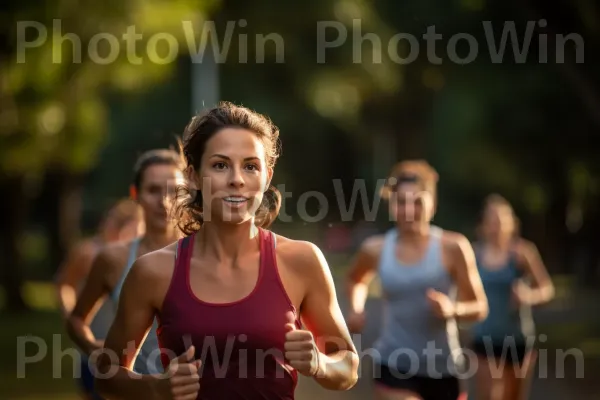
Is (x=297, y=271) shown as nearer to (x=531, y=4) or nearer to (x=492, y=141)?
A: (x=531, y=4)

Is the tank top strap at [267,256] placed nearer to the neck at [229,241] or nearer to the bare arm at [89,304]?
the neck at [229,241]

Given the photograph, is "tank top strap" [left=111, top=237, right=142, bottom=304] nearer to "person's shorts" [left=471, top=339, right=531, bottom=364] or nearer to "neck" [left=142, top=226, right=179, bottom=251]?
"neck" [left=142, top=226, right=179, bottom=251]

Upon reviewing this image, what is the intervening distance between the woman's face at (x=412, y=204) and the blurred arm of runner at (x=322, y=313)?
316cm

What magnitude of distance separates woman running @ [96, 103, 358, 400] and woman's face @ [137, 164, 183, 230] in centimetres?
188

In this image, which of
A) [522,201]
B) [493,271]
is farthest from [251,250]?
[522,201]

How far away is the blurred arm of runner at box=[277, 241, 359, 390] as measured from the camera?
4086 mm

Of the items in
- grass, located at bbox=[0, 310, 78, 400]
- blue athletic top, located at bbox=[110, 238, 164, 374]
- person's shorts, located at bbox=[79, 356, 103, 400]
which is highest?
blue athletic top, located at bbox=[110, 238, 164, 374]

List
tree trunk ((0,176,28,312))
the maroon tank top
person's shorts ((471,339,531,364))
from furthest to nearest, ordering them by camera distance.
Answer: tree trunk ((0,176,28,312)) → person's shorts ((471,339,531,364)) → the maroon tank top

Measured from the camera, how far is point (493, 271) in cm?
980

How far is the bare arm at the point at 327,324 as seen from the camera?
4.09 metres

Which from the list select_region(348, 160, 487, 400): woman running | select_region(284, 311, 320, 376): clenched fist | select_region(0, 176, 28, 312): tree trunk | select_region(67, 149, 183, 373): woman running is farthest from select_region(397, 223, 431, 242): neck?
select_region(0, 176, 28, 312): tree trunk

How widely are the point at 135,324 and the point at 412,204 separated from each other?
11.4 feet

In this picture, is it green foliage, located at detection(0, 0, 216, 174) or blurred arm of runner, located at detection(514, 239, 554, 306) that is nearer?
blurred arm of runner, located at detection(514, 239, 554, 306)

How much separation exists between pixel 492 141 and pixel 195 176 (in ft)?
68.6
